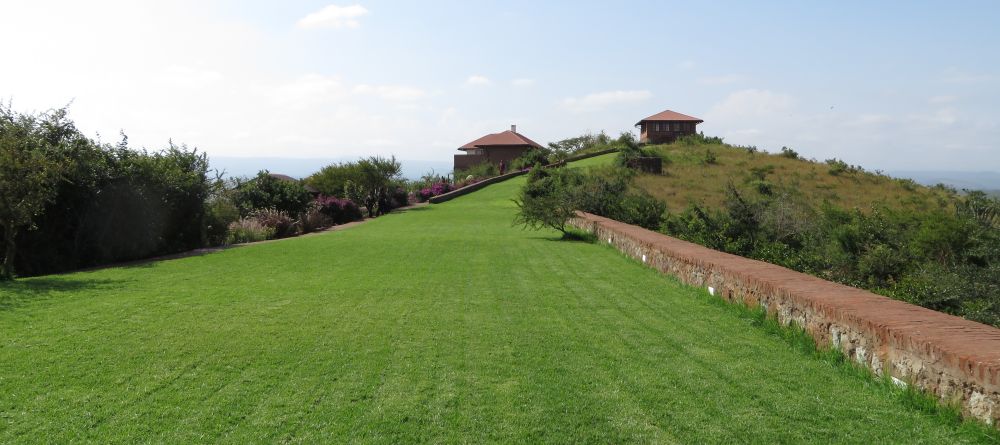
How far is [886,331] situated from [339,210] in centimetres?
2804

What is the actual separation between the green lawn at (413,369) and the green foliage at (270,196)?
18.1m

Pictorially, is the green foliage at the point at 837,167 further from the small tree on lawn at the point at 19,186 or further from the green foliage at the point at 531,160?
the small tree on lawn at the point at 19,186

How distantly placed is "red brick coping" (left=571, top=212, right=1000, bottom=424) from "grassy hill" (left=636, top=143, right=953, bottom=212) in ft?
99.9

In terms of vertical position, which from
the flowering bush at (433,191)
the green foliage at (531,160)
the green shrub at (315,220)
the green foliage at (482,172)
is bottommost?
the green shrub at (315,220)

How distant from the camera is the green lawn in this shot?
15.0ft

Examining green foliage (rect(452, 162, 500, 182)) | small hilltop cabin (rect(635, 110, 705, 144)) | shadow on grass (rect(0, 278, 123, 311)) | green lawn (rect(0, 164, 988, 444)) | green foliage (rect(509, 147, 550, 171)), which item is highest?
small hilltop cabin (rect(635, 110, 705, 144))

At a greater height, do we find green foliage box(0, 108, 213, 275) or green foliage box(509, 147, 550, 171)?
green foliage box(509, 147, 550, 171)

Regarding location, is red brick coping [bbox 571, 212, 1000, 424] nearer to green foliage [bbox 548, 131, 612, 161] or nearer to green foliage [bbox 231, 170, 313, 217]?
green foliage [bbox 231, 170, 313, 217]

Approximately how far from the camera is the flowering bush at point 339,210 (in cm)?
3082

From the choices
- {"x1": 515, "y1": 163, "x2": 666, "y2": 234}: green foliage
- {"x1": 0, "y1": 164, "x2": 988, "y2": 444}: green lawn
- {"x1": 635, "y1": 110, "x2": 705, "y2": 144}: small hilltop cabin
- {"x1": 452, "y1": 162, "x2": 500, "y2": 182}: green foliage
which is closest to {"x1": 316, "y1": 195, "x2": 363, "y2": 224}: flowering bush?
{"x1": 515, "y1": 163, "x2": 666, "y2": 234}: green foliage

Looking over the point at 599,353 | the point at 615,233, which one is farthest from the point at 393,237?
the point at 599,353

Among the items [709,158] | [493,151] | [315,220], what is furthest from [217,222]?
[493,151]

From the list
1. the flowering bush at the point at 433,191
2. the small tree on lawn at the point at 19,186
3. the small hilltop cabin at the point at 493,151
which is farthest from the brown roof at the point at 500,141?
the small tree on lawn at the point at 19,186

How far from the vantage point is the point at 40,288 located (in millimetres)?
10469
